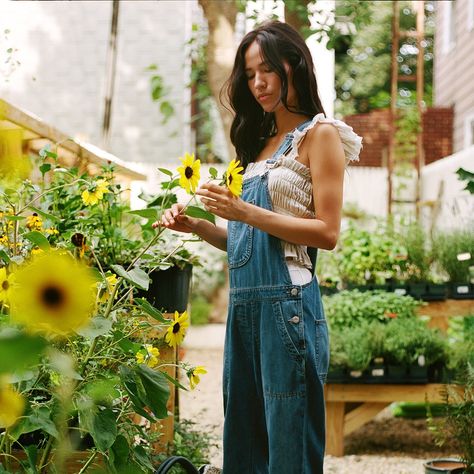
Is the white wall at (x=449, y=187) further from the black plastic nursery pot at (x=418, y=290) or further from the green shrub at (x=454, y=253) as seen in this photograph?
the black plastic nursery pot at (x=418, y=290)

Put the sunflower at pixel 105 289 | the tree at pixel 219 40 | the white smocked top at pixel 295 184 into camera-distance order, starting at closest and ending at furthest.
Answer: the sunflower at pixel 105 289 → the white smocked top at pixel 295 184 → the tree at pixel 219 40

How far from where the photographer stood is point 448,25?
1204cm

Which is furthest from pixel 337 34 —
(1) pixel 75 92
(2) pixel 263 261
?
(1) pixel 75 92

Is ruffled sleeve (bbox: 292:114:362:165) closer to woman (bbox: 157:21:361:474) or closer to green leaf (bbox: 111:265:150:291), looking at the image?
woman (bbox: 157:21:361:474)

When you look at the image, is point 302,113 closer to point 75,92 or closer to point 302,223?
point 302,223

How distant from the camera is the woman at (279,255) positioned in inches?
74.9

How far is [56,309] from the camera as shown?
1.37 ft

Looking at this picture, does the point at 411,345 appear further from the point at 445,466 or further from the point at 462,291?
the point at 445,466

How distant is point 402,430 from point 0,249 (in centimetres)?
397

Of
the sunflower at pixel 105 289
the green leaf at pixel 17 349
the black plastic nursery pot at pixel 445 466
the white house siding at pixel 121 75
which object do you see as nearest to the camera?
the green leaf at pixel 17 349

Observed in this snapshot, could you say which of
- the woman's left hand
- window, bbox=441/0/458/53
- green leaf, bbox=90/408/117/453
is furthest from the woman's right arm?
window, bbox=441/0/458/53

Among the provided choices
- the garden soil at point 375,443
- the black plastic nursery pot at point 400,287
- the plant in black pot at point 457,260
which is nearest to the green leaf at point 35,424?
the garden soil at point 375,443

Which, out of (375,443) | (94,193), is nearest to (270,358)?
(94,193)

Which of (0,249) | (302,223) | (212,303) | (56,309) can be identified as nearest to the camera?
(56,309)
